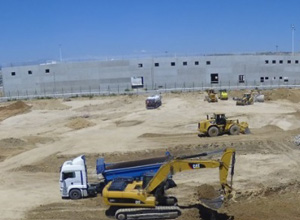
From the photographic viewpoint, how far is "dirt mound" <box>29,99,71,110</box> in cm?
5063

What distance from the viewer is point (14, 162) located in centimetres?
2636

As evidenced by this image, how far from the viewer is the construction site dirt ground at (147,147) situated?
1744 centimetres

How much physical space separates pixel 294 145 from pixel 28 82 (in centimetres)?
4710

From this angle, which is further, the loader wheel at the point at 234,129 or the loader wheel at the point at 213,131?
the loader wheel at the point at 234,129

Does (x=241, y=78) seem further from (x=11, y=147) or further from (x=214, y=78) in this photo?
(x=11, y=147)

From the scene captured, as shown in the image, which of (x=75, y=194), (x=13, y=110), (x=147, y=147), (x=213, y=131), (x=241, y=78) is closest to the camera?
(x=75, y=194)

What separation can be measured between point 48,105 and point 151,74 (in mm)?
19061

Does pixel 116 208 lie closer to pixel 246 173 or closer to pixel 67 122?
pixel 246 173

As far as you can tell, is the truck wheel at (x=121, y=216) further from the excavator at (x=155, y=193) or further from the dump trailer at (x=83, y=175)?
the dump trailer at (x=83, y=175)

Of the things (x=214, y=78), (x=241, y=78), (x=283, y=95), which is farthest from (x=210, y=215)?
(x=241, y=78)

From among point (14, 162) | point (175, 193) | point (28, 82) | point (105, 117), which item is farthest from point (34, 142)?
point (28, 82)

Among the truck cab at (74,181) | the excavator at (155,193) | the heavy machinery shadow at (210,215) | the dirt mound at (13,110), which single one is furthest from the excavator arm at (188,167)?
the dirt mound at (13,110)

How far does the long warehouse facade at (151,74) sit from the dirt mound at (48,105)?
27.8ft

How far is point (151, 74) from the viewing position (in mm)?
64562
